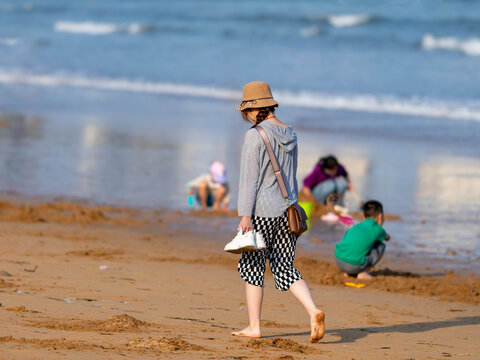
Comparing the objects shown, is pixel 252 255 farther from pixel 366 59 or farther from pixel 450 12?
pixel 450 12

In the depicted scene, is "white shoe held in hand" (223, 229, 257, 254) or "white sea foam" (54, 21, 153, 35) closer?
"white shoe held in hand" (223, 229, 257, 254)

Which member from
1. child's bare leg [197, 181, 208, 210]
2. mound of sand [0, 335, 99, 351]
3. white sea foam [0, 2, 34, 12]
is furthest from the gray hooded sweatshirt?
white sea foam [0, 2, 34, 12]

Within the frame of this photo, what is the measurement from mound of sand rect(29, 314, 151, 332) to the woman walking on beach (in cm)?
65

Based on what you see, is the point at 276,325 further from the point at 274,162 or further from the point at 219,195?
the point at 219,195

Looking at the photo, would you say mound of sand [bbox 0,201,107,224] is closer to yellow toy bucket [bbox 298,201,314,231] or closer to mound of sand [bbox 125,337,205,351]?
yellow toy bucket [bbox 298,201,314,231]

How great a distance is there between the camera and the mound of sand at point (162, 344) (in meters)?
4.39

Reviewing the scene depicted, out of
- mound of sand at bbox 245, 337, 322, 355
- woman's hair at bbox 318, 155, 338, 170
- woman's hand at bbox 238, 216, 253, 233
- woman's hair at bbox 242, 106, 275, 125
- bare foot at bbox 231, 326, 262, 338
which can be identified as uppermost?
woman's hair at bbox 242, 106, 275, 125

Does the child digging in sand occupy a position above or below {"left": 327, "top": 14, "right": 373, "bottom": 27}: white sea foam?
below

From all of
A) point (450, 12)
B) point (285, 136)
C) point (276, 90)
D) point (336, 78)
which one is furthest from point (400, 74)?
point (285, 136)

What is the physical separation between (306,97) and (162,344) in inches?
757

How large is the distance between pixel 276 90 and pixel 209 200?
13988mm

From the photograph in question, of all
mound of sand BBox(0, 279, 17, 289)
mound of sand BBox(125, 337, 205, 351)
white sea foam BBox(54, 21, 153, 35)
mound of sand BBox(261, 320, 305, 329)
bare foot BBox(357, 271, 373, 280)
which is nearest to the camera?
mound of sand BBox(125, 337, 205, 351)

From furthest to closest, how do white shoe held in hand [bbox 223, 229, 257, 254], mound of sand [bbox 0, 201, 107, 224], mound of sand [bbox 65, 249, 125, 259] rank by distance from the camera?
1. mound of sand [bbox 0, 201, 107, 224]
2. mound of sand [bbox 65, 249, 125, 259]
3. white shoe held in hand [bbox 223, 229, 257, 254]

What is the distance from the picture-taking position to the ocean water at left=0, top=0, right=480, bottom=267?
37.8 feet
